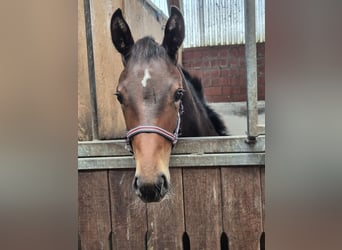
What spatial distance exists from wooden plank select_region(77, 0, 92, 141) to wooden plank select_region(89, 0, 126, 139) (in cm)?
2

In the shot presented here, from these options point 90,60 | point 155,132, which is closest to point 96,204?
point 155,132

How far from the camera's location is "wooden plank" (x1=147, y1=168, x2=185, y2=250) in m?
0.75

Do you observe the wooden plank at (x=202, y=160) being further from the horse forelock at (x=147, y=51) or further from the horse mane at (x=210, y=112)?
the horse forelock at (x=147, y=51)

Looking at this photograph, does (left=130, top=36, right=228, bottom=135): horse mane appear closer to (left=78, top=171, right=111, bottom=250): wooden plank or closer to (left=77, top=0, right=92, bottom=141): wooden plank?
(left=77, top=0, right=92, bottom=141): wooden plank

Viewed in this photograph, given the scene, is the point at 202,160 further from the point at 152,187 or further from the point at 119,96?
the point at 119,96

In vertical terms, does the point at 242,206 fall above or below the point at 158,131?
below

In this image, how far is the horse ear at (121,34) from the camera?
753 mm

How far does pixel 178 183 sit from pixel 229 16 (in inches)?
14.5

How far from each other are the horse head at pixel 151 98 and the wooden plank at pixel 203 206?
0.06 metres

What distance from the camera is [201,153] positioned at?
2.45ft

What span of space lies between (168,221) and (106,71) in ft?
1.16

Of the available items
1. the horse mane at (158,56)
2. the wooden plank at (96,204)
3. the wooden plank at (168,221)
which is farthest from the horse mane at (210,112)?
the wooden plank at (96,204)

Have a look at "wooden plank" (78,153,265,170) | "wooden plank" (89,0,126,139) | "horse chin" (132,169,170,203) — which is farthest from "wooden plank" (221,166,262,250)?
"wooden plank" (89,0,126,139)
